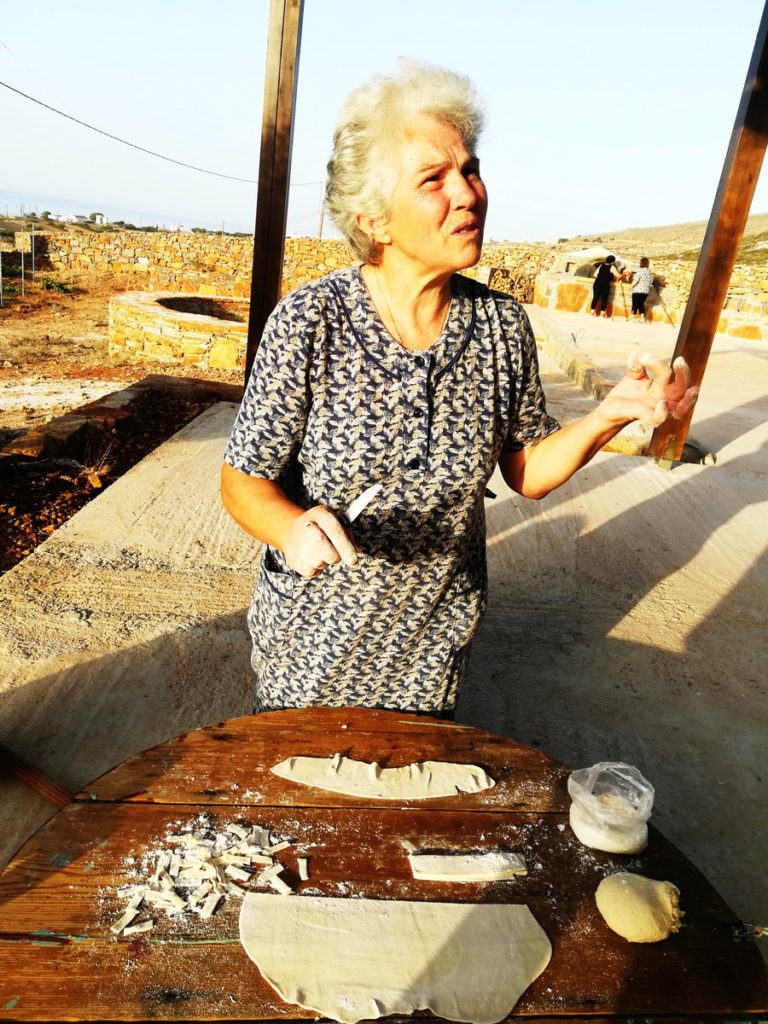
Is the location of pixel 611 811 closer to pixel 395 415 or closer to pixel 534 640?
pixel 395 415

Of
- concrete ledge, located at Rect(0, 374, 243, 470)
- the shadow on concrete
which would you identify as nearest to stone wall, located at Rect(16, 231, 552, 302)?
concrete ledge, located at Rect(0, 374, 243, 470)

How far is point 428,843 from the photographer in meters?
1.25

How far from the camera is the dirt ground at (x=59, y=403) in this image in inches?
163

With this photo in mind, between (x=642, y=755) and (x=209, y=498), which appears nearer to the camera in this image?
(x=642, y=755)

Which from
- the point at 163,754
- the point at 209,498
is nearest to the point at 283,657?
the point at 163,754

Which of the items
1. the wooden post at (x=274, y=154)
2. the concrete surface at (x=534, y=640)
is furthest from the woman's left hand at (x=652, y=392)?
→ the wooden post at (x=274, y=154)

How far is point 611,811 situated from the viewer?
1263mm

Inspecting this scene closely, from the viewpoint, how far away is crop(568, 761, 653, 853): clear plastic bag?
126 cm

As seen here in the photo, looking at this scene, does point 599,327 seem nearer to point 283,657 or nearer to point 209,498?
point 209,498

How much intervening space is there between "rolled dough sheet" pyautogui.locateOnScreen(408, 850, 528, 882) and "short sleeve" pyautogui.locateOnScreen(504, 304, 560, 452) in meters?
1.01

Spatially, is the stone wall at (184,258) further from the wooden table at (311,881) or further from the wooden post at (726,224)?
the wooden table at (311,881)

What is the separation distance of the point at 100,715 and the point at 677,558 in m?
2.85

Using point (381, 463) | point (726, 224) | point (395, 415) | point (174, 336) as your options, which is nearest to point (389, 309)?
point (395, 415)

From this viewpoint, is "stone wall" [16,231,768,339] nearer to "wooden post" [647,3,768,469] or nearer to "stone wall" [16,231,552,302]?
"stone wall" [16,231,552,302]
